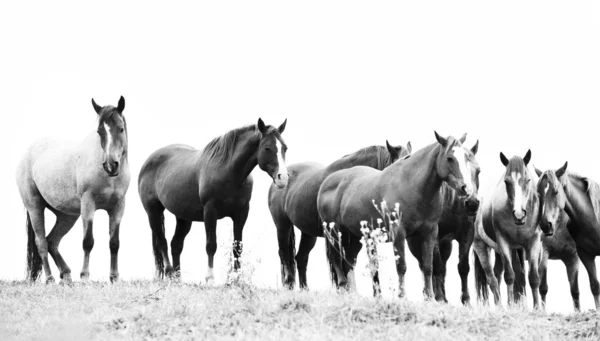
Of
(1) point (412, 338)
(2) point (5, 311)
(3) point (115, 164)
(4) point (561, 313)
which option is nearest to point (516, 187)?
(4) point (561, 313)

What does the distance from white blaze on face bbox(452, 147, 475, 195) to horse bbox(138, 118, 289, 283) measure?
9.11 feet

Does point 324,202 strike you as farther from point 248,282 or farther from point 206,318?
point 206,318

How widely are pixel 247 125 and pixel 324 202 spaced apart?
178cm

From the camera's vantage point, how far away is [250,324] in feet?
31.8

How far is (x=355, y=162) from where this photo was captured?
1616cm

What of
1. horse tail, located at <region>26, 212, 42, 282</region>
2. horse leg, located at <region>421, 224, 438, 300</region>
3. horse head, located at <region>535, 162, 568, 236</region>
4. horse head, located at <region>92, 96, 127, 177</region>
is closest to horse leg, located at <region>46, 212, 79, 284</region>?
horse tail, located at <region>26, 212, 42, 282</region>

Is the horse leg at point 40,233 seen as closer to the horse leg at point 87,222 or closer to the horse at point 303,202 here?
the horse leg at point 87,222

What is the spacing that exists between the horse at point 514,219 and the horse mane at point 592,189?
0.57 m

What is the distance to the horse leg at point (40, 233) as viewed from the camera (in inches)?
617

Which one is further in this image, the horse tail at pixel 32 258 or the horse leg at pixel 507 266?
the horse tail at pixel 32 258

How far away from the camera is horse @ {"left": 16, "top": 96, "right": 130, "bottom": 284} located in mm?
13805

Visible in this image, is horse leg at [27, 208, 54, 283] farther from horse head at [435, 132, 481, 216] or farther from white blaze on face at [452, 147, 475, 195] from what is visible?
white blaze on face at [452, 147, 475, 195]

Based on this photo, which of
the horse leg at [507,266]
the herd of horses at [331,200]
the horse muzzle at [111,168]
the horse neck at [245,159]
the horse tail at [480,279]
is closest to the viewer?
the herd of horses at [331,200]

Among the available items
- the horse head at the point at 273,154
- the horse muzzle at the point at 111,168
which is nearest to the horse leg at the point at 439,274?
the horse head at the point at 273,154
